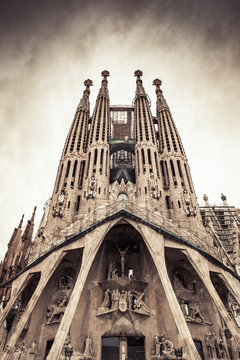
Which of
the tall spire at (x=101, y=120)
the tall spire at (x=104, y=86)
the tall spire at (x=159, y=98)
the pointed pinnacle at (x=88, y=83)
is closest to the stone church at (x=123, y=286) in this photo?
the tall spire at (x=101, y=120)

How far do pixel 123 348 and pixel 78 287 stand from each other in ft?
18.6

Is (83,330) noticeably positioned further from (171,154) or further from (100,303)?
(171,154)

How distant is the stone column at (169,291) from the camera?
525 inches

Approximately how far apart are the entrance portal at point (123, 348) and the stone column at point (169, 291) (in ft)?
12.4

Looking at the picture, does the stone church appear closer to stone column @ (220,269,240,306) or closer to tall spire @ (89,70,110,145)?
stone column @ (220,269,240,306)

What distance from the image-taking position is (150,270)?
2014cm

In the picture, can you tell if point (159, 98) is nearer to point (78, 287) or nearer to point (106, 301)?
point (106, 301)

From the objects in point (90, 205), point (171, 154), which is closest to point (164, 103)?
point (171, 154)

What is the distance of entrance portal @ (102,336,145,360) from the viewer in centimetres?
1688

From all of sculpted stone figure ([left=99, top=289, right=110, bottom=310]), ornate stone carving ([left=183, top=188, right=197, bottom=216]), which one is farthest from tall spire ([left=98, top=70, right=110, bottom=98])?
sculpted stone figure ([left=99, top=289, right=110, bottom=310])

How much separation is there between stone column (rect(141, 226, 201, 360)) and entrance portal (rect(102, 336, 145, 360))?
12.4 feet

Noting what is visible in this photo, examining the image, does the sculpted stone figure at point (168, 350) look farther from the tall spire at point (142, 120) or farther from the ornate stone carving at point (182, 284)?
the tall spire at point (142, 120)

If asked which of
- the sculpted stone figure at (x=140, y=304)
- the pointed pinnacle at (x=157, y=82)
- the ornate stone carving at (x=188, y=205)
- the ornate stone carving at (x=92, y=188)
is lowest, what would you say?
the sculpted stone figure at (x=140, y=304)

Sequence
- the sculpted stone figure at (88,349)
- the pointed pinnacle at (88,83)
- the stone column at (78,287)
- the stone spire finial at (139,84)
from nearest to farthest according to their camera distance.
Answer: the stone column at (78,287), the sculpted stone figure at (88,349), the stone spire finial at (139,84), the pointed pinnacle at (88,83)
